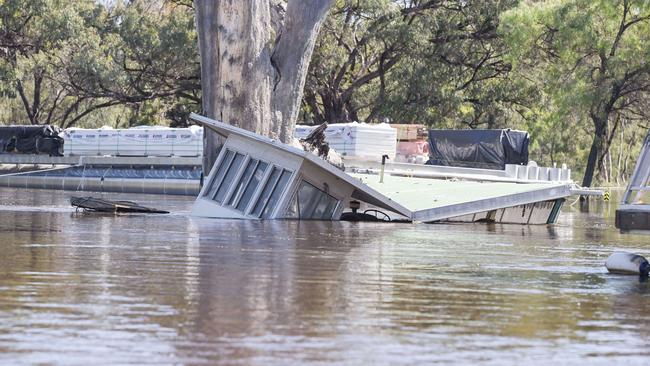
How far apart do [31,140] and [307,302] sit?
191 feet

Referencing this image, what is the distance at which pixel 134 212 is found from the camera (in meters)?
30.0

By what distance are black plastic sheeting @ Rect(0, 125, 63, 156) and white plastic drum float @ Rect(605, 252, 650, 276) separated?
176ft

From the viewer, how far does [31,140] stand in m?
66.3

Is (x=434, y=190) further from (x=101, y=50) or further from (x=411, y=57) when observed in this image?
(x=101, y=50)

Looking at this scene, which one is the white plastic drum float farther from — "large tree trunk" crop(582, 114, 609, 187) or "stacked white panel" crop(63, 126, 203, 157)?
"large tree trunk" crop(582, 114, 609, 187)

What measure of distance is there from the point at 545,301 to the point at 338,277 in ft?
8.42

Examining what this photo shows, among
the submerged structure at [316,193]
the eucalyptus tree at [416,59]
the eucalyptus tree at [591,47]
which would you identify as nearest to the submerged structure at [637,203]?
the submerged structure at [316,193]

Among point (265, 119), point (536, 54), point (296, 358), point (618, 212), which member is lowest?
point (296, 358)

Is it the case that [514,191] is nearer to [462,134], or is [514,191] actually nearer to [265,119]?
[265,119]

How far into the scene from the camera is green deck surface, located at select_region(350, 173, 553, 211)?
93.0ft

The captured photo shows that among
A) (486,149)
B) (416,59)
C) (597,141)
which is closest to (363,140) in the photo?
(486,149)

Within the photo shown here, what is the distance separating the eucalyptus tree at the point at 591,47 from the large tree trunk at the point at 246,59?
30489mm

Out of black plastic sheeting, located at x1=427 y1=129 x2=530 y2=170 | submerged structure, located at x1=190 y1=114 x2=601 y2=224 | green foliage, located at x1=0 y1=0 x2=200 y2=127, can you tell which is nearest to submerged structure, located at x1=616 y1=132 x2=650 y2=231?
submerged structure, located at x1=190 y1=114 x2=601 y2=224

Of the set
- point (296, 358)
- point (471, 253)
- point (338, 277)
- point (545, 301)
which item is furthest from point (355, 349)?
point (471, 253)
